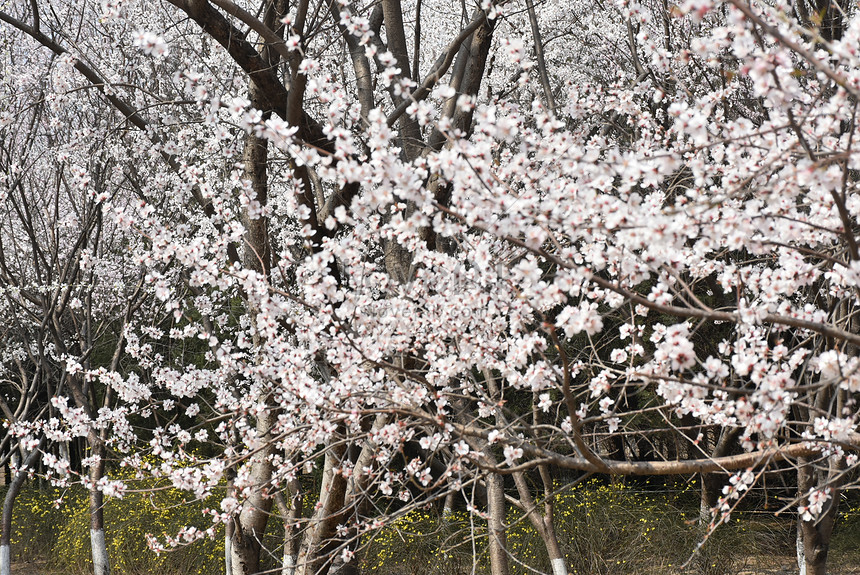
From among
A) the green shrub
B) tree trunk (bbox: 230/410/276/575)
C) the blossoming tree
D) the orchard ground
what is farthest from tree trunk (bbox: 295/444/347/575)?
the green shrub

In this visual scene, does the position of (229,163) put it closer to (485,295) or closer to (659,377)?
(485,295)

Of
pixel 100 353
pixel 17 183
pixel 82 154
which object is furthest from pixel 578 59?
pixel 100 353

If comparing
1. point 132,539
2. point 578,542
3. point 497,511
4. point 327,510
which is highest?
point 132,539

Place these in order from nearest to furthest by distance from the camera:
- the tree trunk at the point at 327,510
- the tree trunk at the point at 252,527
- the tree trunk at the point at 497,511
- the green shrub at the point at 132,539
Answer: the tree trunk at the point at 327,510, the tree trunk at the point at 252,527, the tree trunk at the point at 497,511, the green shrub at the point at 132,539

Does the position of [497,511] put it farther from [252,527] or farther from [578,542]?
[578,542]

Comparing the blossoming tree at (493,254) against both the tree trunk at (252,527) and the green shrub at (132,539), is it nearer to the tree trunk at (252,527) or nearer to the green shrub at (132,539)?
the tree trunk at (252,527)

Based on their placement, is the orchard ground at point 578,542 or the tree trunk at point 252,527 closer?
the tree trunk at point 252,527

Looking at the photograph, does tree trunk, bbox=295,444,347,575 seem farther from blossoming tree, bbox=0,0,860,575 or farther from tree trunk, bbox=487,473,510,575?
tree trunk, bbox=487,473,510,575

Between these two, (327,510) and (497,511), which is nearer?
(327,510)

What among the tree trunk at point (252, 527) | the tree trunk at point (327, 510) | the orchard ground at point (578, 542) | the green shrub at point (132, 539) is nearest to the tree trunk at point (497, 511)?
the orchard ground at point (578, 542)

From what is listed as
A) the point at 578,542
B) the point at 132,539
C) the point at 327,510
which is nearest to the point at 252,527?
the point at 327,510

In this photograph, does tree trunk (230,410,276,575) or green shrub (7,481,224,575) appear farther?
green shrub (7,481,224,575)

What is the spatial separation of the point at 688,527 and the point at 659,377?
229 inches

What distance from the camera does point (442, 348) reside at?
138 inches
